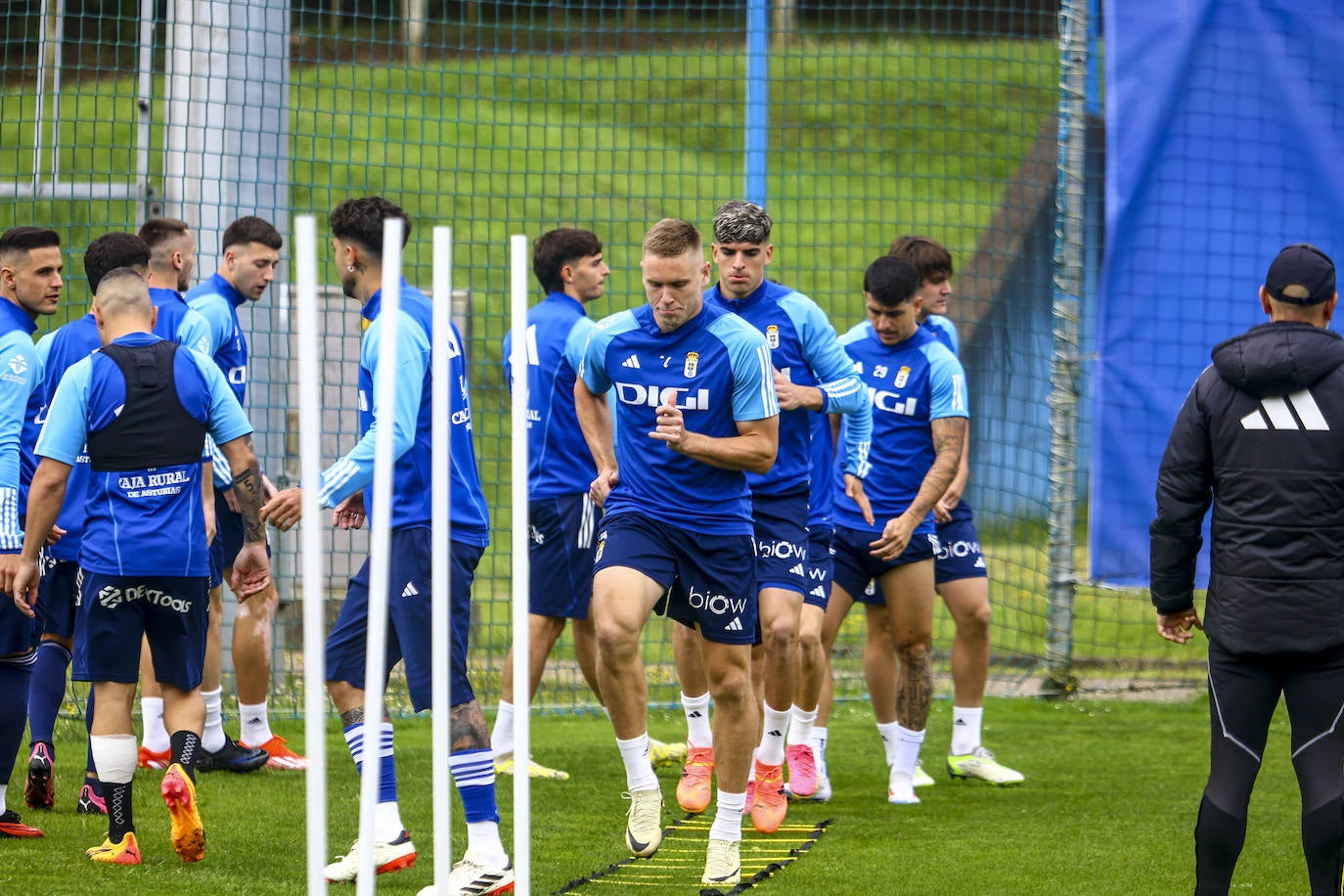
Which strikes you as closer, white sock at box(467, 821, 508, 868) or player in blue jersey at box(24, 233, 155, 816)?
white sock at box(467, 821, 508, 868)

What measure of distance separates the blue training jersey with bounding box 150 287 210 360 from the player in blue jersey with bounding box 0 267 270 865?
36.3 inches

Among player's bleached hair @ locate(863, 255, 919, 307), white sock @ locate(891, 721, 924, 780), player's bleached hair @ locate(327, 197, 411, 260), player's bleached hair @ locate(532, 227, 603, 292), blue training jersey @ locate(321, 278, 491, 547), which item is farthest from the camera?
player's bleached hair @ locate(532, 227, 603, 292)

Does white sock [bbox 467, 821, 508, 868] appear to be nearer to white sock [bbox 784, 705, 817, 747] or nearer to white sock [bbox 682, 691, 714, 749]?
white sock [bbox 682, 691, 714, 749]

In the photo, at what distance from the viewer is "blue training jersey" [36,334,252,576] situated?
199 inches

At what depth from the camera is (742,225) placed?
598cm

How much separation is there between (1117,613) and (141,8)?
711 cm

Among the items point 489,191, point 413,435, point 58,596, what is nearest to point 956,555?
point 413,435

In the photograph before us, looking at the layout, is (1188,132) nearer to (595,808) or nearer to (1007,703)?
(1007,703)

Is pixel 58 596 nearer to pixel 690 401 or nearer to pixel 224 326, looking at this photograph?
pixel 224 326

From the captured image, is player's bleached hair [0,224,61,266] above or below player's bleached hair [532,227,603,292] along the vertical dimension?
below

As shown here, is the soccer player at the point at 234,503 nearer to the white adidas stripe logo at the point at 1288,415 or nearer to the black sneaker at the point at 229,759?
the black sneaker at the point at 229,759

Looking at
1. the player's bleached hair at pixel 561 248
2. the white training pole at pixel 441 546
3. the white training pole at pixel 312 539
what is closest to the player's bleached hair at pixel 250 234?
the player's bleached hair at pixel 561 248

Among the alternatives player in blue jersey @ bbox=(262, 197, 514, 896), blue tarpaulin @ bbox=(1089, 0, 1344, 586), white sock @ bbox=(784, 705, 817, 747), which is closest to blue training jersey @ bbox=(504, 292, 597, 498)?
white sock @ bbox=(784, 705, 817, 747)

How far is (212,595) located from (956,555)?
138 inches
